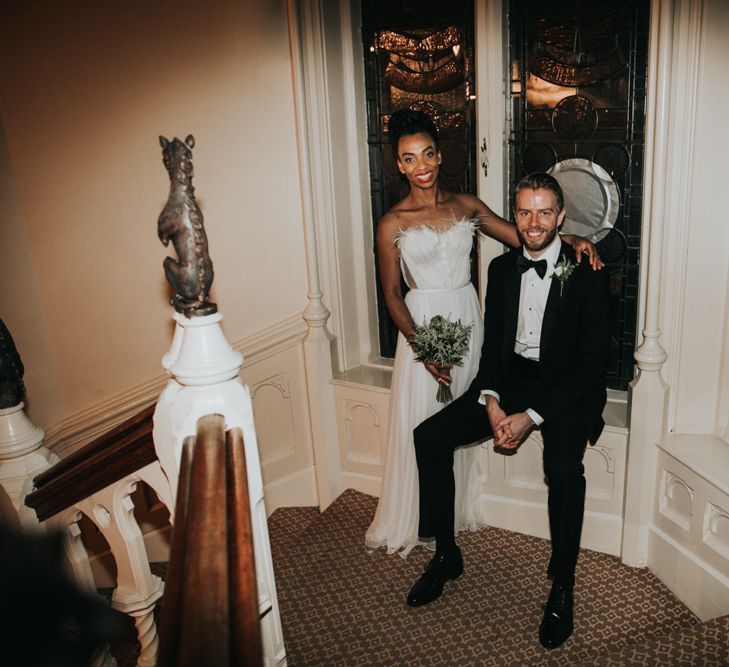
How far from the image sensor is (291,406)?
163 inches

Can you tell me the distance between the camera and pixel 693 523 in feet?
9.91

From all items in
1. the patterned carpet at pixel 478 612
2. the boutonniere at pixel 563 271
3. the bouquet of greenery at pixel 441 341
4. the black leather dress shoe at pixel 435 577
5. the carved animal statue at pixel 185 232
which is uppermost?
the carved animal statue at pixel 185 232

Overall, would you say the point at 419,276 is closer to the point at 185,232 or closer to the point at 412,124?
the point at 412,124

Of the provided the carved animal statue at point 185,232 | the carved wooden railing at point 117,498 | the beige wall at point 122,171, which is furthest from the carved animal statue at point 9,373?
the beige wall at point 122,171

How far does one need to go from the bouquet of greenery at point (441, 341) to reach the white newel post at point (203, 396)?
158 cm

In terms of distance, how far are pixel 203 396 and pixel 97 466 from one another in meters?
0.47

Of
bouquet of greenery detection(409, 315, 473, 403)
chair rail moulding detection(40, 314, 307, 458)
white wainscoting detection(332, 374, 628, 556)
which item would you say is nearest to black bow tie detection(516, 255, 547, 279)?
bouquet of greenery detection(409, 315, 473, 403)

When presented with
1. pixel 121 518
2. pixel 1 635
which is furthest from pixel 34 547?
pixel 121 518

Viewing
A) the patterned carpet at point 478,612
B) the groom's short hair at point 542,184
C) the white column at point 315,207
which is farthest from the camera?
the white column at point 315,207

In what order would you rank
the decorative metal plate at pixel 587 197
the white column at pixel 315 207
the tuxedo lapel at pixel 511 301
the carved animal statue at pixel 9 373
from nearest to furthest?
the carved animal statue at pixel 9 373, the tuxedo lapel at pixel 511 301, the decorative metal plate at pixel 587 197, the white column at pixel 315 207

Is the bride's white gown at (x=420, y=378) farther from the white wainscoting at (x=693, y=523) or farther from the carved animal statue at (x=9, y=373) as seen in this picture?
the carved animal statue at (x=9, y=373)

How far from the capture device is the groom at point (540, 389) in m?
2.90

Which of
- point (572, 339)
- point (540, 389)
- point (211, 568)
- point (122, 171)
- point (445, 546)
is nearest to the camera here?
point (211, 568)

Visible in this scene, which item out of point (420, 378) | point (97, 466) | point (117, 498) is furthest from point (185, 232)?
point (420, 378)
